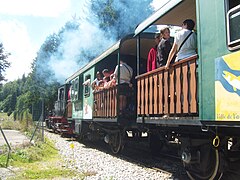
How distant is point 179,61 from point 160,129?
2185mm

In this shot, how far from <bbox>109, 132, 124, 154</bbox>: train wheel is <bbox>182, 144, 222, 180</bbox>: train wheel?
3.93 metres

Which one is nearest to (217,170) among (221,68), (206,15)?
(221,68)

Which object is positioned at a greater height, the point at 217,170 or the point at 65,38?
the point at 65,38

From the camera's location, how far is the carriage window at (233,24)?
12.3ft

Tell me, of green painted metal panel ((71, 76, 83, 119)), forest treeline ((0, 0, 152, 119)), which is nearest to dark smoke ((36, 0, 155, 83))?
forest treeline ((0, 0, 152, 119))

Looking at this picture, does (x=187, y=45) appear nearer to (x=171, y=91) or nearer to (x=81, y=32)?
(x=171, y=91)

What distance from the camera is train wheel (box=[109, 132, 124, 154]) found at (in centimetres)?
927

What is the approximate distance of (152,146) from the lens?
29.4 feet

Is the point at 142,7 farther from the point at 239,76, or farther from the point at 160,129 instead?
the point at 239,76

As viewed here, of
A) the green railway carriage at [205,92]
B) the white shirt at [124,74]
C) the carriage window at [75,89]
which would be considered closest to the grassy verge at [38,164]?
the green railway carriage at [205,92]

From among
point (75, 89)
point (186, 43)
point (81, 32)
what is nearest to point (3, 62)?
point (81, 32)

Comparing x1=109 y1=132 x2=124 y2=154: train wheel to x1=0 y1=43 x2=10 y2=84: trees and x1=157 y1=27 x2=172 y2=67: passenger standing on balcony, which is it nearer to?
x1=157 y1=27 x2=172 y2=67: passenger standing on balcony

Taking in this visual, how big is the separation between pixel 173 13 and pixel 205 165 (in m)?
2.89

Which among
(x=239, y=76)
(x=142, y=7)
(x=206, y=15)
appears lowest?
(x=239, y=76)
